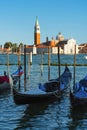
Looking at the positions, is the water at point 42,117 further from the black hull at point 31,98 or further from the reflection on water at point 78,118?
the black hull at point 31,98

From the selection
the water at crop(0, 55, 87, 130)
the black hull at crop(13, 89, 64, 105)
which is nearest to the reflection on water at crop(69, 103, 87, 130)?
the water at crop(0, 55, 87, 130)

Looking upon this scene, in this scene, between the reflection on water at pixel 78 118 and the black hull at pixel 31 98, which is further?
the black hull at pixel 31 98

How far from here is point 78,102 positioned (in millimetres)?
13008

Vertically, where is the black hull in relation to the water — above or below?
above

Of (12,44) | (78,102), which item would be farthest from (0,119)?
(12,44)

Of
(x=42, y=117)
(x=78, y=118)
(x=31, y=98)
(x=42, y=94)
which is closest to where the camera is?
(x=78, y=118)

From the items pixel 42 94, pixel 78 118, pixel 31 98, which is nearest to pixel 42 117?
pixel 78 118

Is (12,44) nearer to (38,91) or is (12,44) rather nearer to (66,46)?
(66,46)

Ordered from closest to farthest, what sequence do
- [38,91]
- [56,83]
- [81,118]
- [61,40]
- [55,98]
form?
[81,118] < [38,91] < [55,98] < [56,83] < [61,40]

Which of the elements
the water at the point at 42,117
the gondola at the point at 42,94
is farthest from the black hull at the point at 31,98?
the water at the point at 42,117

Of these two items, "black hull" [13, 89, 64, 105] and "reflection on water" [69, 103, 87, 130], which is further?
"black hull" [13, 89, 64, 105]

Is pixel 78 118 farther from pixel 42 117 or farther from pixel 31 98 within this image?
pixel 31 98

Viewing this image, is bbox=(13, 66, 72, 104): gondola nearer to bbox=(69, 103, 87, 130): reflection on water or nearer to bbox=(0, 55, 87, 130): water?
bbox=(0, 55, 87, 130): water

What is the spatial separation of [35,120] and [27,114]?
100 centimetres
